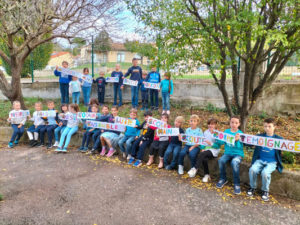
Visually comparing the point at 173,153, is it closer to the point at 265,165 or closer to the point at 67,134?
the point at 265,165

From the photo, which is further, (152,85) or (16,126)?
(152,85)

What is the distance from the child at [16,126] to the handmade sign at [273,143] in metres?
6.39

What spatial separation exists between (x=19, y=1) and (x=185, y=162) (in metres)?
6.36

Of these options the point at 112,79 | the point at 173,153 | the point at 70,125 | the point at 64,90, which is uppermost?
the point at 112,79

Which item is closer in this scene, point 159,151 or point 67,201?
point 67,201

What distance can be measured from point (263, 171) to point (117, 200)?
2.65 meters

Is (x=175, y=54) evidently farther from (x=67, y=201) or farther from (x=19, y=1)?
(x=19, y=1)

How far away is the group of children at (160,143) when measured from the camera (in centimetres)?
461

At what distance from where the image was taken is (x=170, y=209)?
4.05 metres

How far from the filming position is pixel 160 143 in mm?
5848

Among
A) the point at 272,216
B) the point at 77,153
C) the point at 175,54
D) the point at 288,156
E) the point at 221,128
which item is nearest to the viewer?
the point at 272,216

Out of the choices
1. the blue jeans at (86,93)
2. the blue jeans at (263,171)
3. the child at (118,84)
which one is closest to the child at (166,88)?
the child at (118,84)

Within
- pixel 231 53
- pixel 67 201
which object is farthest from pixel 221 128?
pixel 67 201

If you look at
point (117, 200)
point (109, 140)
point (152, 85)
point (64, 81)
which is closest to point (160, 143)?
point (109, 140)
